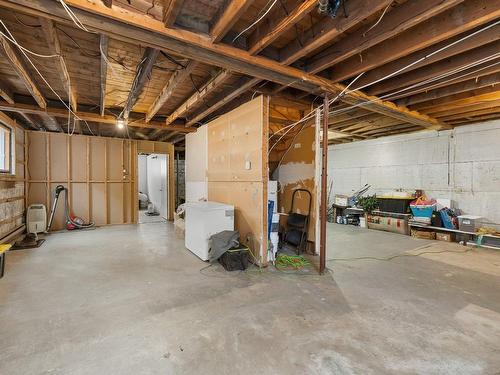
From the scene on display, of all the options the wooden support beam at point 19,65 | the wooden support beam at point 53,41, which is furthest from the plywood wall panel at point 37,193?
the wooden support beam at point 53,41

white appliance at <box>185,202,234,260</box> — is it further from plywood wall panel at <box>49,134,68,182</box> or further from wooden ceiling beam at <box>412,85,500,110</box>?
plywood wall panel at <box>49,134,68,182</box>

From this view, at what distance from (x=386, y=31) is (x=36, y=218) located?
23.3 ft

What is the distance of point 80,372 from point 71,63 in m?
3.41

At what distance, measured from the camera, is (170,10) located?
1952mm

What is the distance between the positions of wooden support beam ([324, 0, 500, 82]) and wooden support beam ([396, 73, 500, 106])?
1.72m

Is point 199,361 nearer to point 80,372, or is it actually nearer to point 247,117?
point 80,372

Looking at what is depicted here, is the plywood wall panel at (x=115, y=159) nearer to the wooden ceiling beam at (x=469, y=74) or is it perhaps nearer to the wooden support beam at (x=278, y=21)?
the wooden support beam at (x=278, y=21)

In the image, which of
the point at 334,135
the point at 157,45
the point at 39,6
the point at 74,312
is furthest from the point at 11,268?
the point at 334,135

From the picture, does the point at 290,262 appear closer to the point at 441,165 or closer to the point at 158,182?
the point at 441,165

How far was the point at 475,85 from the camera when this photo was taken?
3.49 m

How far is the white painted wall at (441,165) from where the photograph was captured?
5.20 m

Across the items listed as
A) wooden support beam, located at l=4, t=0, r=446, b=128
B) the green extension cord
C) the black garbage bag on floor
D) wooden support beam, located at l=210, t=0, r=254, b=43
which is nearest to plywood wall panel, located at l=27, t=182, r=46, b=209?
the black garbage bag on floor

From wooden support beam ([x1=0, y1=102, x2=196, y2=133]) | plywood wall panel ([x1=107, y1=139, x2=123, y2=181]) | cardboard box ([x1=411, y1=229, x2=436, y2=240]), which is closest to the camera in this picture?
wooden support beam ([x1=0, y1=102, x2=196, y2=133])

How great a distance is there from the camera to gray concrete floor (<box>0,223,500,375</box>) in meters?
1.70
